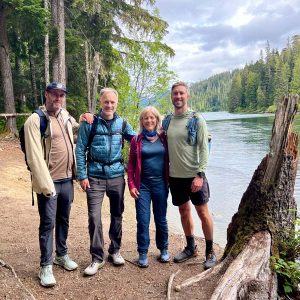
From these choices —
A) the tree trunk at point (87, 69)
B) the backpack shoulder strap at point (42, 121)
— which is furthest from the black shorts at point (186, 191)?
the tree trunk at point (87, 69)

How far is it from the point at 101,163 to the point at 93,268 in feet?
4.15

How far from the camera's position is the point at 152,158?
4.46m

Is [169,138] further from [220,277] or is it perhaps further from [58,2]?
[58,2]

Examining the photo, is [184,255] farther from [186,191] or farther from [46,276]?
[46,276]

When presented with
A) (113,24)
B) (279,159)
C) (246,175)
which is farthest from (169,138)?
(113,24)

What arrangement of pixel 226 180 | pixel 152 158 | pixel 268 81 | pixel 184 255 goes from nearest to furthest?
pixel 152 158 < pixel 184 255 < pixel 226 180 < pixel 268 81

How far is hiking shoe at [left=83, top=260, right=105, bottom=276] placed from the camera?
4.30 metres

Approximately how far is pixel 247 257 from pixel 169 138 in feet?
5.31

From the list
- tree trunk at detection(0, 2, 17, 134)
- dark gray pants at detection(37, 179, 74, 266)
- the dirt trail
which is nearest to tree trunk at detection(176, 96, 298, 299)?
the dirt trail

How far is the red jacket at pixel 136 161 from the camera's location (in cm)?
442

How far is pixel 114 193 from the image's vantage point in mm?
4363

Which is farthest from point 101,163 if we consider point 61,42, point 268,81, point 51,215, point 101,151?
point 268,81

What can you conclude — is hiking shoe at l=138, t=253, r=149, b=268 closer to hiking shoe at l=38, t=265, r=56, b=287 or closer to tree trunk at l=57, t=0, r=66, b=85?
hiking shoe at l=38, t=265, r=56, b=287

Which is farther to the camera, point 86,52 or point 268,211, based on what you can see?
point 86,52
